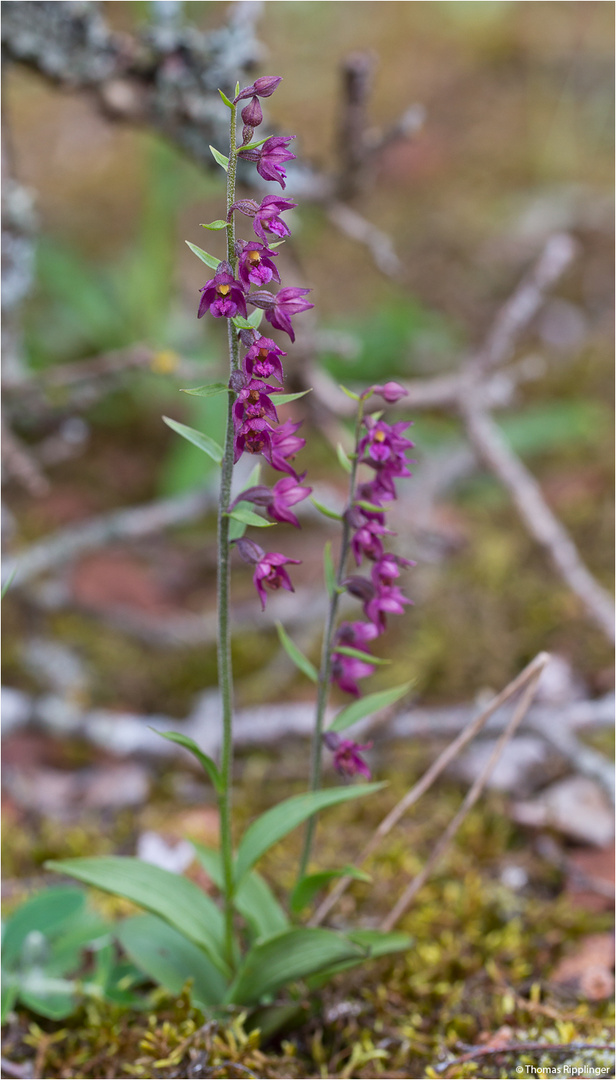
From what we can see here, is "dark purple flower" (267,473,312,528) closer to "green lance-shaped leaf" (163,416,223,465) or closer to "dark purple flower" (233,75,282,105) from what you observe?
"green lance-shaped leaf" (163,416,223,465)

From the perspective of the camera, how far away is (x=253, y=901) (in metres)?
1.77

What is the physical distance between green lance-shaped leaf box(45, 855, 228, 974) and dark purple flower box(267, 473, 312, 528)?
0.77m

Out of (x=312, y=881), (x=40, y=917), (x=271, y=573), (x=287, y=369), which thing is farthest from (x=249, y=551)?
(x=287, y=369)

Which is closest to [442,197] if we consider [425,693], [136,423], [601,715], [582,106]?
[582,106]

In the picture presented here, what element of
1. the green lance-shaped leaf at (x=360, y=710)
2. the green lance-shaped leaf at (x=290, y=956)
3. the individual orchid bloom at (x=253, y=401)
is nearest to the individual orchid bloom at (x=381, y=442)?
the individual orchid bloom at (x=253, y=401)

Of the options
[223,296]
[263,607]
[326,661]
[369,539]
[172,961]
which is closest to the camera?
[223,296]

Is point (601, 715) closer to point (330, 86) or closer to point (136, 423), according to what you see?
point (136, 423)

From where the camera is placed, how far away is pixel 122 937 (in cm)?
172

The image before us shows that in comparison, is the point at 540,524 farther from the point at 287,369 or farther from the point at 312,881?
the point at 312,881

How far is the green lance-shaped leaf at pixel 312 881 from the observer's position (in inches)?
59.6

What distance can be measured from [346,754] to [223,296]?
894mm

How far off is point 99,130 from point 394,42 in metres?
2.64

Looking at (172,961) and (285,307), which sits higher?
(285,307)

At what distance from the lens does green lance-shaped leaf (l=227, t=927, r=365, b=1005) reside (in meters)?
1.52
